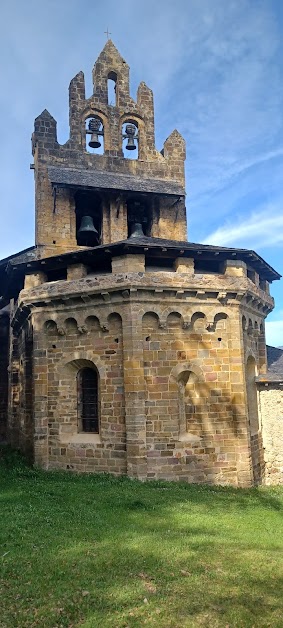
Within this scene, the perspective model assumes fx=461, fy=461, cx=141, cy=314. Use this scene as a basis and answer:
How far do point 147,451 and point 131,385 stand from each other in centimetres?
161

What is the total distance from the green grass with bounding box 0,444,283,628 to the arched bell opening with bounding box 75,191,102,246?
9.20m

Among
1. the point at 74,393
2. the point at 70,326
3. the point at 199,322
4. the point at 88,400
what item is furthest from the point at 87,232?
the point at 88,400

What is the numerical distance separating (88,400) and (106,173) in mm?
8940

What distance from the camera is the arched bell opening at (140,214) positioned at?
57.3ft

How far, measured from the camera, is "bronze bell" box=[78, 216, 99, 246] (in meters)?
15.6

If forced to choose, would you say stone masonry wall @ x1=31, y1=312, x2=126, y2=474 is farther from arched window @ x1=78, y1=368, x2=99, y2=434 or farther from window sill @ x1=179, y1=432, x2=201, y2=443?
window sill @ x1=179, y1=432, x2=201, y2=443

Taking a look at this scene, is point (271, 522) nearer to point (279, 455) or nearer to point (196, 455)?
point (196, 455)

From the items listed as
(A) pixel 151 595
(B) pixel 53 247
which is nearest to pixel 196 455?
(A) pixel 151 595

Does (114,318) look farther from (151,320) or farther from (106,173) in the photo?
(106,173)

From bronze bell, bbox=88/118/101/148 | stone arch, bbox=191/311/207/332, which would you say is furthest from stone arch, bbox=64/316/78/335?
bronze bell, bbox=88/118/101/148

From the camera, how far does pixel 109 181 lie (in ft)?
54.1

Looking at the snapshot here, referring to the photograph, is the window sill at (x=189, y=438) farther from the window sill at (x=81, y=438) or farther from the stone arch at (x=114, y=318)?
the stone arch at (x=114, y=318)

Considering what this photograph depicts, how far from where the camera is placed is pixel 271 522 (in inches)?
350

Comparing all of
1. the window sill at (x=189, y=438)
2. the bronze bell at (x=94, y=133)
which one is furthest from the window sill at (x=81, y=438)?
the bronze bell at (x=94, y=133)
